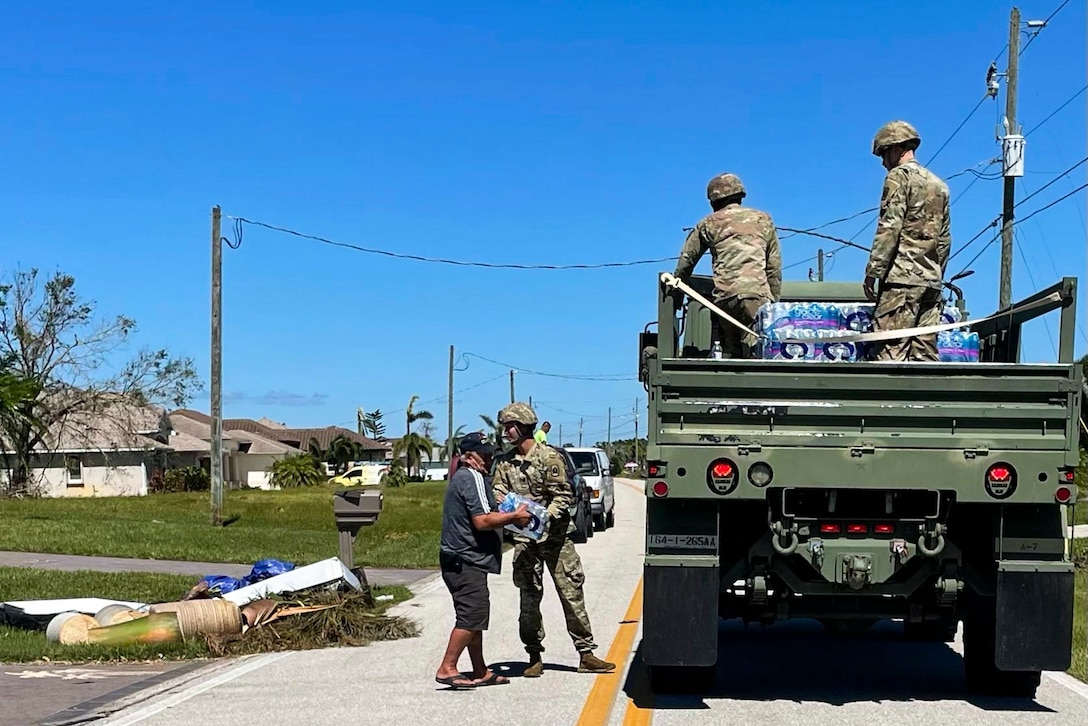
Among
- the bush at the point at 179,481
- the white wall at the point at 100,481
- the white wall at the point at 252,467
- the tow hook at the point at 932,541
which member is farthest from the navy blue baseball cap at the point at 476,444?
the white wall at the point at 252,467

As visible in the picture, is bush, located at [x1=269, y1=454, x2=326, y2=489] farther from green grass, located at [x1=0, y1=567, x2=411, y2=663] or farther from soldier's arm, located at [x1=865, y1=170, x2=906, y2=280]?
soldier's arm, located at [x1=865, y1=170, x2=906, y2=280]

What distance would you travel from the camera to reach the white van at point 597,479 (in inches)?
1091

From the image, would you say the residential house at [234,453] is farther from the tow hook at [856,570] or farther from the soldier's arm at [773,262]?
the tow hook at [856,570]

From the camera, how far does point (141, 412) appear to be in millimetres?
59000

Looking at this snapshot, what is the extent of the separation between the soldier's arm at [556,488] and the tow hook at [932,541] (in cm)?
260

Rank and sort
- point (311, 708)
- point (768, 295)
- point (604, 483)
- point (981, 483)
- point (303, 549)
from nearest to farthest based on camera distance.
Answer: point (981, 483) → point (311, 708) → point (768, 295) → point (303, 549) → point (604, 483)

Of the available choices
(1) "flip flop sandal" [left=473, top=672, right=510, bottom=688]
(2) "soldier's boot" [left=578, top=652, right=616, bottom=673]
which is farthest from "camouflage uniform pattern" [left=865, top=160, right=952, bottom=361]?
(1) "flip flop sandal" [left=473, top=672, right=510, bottom=688]

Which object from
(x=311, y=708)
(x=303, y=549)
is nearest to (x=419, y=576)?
(x=303, y=549)

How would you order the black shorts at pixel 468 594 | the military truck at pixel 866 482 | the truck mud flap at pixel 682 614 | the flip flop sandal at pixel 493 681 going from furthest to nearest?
the flip flop sandal at pixel 493 681, the black shorts at pixel 468 594, the truck mud flap at pixel 682 614, the military truck at pixel 866 482

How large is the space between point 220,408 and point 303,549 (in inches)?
337

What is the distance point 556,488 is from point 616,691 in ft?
4.93

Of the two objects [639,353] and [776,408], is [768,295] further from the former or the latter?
[639,353]

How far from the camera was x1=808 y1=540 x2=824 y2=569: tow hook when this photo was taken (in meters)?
8.02

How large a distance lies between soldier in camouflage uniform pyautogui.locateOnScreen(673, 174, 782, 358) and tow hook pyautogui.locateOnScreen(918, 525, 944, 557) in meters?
1.93
